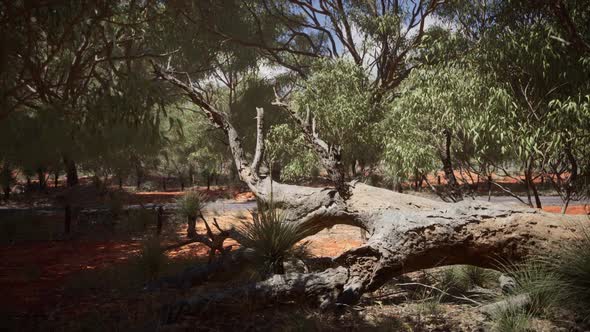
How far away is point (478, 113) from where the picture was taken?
632cm

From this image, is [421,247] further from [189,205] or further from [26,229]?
[26,229]

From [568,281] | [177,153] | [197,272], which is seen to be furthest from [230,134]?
[177,153]

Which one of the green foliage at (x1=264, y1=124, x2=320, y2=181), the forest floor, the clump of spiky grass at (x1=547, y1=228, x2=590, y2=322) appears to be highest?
the green foliage at (x1=264, y1=124, x2=320, y2=181)

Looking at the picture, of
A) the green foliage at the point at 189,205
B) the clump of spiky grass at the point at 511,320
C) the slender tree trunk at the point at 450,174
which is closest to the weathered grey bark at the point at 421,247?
the clump of spiky grass at the point at 511,320

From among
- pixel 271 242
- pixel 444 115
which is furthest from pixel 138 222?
pixel 444 115

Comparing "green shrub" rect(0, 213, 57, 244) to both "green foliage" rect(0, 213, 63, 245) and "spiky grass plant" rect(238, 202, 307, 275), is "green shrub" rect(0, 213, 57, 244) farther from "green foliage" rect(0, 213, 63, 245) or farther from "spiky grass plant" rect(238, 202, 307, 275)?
"spiky grass plant" rect(238, 202, 307, 275)

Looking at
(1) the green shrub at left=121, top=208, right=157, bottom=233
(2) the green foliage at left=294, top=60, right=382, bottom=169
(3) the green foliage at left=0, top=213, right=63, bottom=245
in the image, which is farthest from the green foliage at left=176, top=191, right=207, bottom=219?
(2) the green foliage at left=294, top=60, right=382, bottom=169

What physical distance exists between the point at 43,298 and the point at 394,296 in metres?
4.47

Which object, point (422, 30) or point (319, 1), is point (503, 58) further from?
point (319, 1)

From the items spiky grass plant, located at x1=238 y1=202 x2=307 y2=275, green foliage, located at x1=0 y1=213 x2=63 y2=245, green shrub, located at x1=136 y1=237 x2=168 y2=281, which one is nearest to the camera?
spiky grass plant, located at x1=238 y1=202 x2=307 y2=275

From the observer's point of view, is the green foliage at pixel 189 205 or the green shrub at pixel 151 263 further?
the green foliage at pixel 189 205

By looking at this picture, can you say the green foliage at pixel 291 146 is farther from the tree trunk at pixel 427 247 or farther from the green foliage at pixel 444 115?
the tree trunk at pixel 427 247

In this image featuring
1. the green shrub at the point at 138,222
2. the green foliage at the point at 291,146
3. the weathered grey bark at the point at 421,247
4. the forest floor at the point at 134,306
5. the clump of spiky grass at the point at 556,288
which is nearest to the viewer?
the clump of spiky grass at the point at 556,288

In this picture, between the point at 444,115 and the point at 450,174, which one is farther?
the point at 450,174
